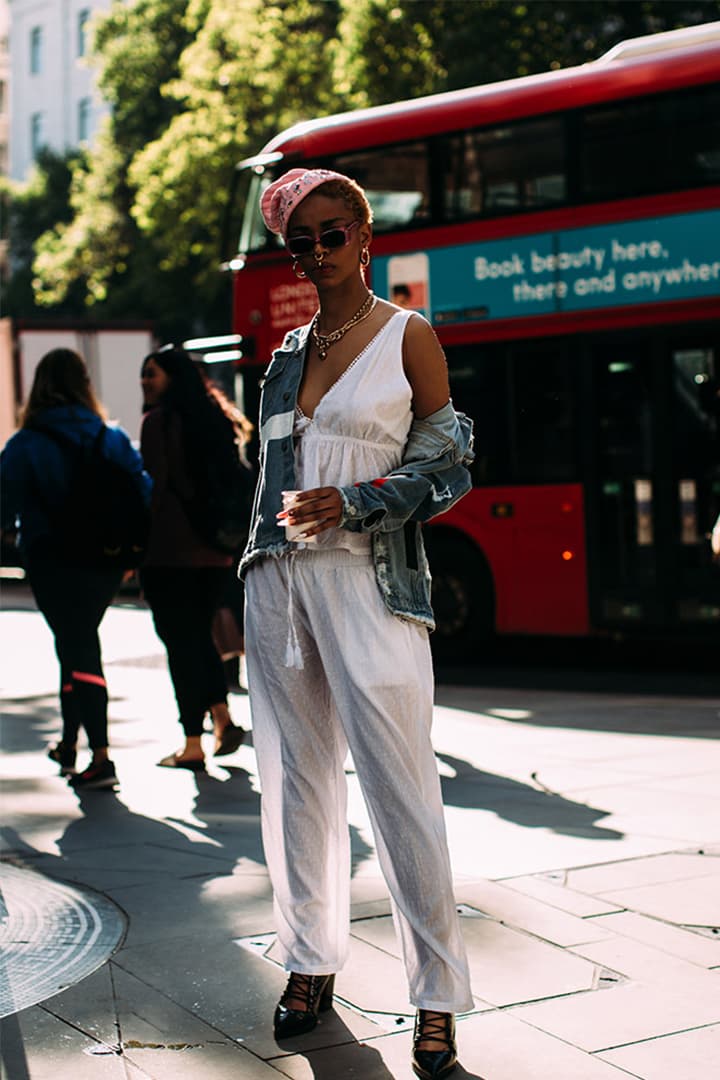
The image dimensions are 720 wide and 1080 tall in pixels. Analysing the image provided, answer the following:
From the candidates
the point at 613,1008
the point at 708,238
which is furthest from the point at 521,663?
the point at 613,1008

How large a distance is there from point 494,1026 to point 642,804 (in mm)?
2625

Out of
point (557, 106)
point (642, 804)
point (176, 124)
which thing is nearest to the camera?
point (642, 804)

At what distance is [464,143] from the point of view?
11.9 meters

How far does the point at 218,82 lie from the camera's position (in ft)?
100

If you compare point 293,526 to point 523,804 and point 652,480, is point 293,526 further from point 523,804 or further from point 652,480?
point 652,480

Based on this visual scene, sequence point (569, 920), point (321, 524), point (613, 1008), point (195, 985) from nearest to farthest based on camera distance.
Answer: point (321, 524) → point (613, 1008) → point (195, 985) → point (569, 920)

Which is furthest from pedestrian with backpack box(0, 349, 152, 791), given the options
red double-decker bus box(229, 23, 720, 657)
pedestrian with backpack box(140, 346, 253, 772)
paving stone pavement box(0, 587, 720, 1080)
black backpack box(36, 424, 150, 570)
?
red double-decker bus box(229, 23, 720, 657)

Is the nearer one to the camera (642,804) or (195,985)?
(195,985)

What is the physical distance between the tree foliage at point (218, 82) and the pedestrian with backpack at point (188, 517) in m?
16.6

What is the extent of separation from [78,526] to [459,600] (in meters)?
5.62

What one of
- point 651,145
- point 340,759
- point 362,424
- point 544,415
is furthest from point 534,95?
point 340,759

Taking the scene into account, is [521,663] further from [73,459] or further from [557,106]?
[73,459]

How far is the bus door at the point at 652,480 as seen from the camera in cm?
1074

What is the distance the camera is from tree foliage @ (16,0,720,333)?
22.8 m
